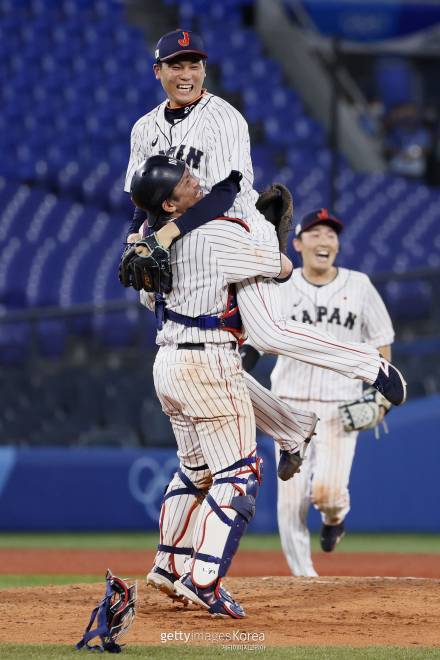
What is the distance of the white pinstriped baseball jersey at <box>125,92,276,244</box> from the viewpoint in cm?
483

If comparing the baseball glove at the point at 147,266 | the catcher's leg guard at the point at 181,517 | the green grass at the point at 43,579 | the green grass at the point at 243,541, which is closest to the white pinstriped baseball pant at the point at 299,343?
the baseball glove at the point at 147,266

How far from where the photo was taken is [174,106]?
5000mm

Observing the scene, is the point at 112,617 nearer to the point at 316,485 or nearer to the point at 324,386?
the point at 316,485

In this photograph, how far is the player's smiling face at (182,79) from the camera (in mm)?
4938

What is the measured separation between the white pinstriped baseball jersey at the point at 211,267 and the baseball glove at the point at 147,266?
5.3 inches

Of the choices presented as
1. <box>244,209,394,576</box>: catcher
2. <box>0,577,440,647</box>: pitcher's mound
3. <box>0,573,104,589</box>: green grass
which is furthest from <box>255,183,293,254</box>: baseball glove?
<box>0,573,104,589</box>: green grass

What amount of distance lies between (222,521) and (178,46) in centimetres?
187

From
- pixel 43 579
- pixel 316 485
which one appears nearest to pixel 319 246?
pixel 316 485

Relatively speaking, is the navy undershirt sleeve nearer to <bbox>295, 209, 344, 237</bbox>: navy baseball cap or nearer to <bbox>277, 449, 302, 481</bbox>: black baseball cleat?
<bbox>277, 449, 302, 481</bbox>: black baseball cleat

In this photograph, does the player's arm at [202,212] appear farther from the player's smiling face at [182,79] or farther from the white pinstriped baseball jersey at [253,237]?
the player's smiling face at [182,79]

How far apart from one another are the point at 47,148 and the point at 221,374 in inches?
491

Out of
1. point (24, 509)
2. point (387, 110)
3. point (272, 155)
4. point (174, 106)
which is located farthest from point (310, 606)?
point (387, 110)

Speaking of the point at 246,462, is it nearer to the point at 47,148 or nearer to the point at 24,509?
the point at 24,509

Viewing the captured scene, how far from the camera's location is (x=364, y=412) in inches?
260
